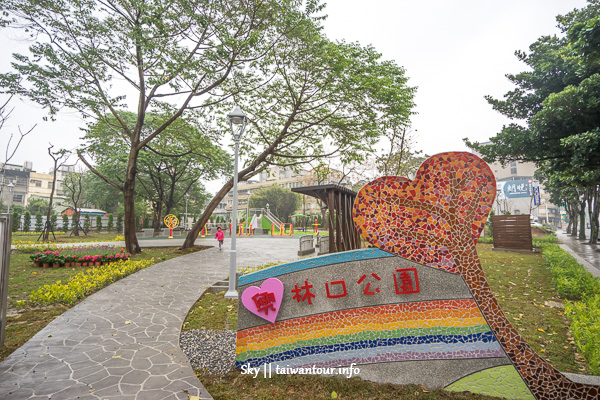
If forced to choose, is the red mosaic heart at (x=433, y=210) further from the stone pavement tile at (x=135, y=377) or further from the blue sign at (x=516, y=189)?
the blue sign at (x=516, y=189)

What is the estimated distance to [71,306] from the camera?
5.90 metres

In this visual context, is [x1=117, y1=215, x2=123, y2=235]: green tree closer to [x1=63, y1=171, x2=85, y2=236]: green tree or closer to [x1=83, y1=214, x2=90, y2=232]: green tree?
[x1=83, y1=214, x2=90, y2=232]: green tree

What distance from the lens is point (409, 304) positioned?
308 cm

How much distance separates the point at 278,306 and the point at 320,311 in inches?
19.4

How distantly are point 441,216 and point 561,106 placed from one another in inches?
300

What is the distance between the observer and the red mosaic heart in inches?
119

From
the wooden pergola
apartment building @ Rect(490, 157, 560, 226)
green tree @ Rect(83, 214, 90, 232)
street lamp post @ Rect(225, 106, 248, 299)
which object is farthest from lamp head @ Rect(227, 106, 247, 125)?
green tree @ Rect(83, 214, 90, 232)

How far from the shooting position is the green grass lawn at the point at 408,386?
298cm

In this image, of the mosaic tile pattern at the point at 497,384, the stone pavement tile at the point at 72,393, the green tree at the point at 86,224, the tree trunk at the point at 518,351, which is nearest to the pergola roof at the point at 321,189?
the tree trunk at the point at 518,351

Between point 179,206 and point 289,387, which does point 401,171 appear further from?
point 179,206

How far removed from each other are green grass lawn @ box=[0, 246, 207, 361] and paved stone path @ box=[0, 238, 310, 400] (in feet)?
0.61

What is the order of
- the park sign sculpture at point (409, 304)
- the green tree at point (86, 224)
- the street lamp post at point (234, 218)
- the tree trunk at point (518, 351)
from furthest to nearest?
the green tree at point (86, 224), the street lamp post at point (234, 218), the park sign sculpture at point (409, 304), the tree trunk at point (518, 351)

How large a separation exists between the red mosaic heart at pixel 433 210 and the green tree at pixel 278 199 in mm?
44203

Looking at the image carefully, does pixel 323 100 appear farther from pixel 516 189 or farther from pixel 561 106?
pixel 516 189
